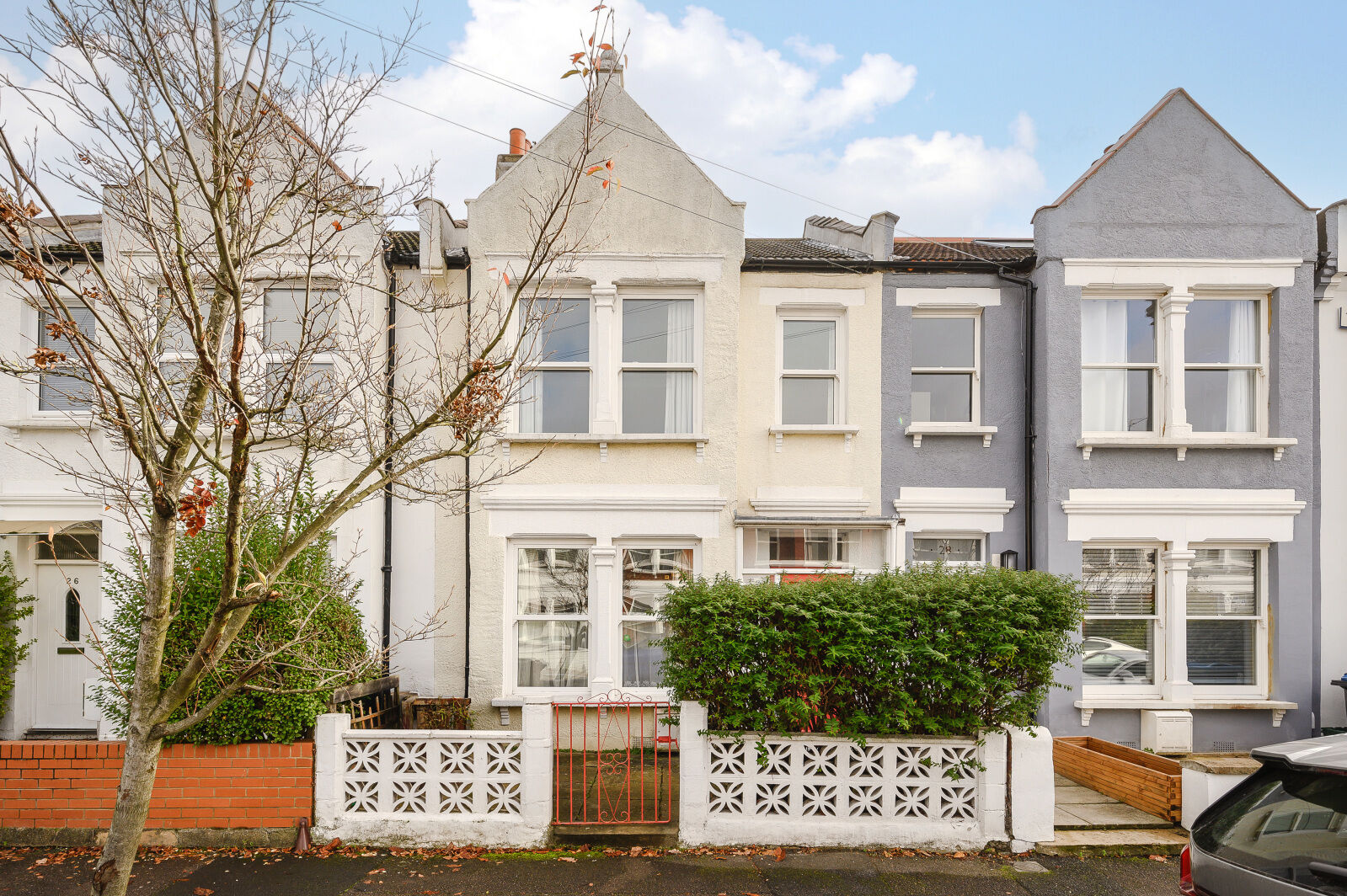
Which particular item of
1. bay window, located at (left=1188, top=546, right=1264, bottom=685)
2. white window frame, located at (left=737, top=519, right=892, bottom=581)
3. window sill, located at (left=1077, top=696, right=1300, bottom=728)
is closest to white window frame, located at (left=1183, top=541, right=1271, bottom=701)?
bay window, located at (left=1188, top=546, right=1264, bottom=685)

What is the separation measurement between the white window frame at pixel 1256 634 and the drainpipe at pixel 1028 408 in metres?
1.87

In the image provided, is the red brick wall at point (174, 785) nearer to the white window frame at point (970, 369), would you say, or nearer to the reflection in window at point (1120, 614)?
the white window frame at point (970, 369)

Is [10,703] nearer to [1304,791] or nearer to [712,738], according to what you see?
[712,738]

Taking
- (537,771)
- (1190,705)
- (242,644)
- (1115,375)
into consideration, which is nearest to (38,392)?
(242,644)

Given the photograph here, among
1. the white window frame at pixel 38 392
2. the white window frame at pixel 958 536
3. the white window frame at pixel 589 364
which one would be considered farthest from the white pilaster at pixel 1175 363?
the white window frame at pixel 38 392

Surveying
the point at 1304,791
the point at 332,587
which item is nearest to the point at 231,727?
the point at 332,587

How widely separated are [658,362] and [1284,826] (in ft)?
23.9

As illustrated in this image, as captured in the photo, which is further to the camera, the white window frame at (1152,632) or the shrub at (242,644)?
the white window frame at (1152,632)

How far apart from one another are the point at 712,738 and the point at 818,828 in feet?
3.63

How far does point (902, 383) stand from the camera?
9.80m

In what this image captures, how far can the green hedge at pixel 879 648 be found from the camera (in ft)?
20.2

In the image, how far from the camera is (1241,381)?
970 cm

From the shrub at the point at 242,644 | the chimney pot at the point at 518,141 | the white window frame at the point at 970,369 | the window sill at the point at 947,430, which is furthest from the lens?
the chimney pot at the point at 518,141

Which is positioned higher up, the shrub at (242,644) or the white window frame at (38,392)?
the white window frame at (38,392)
